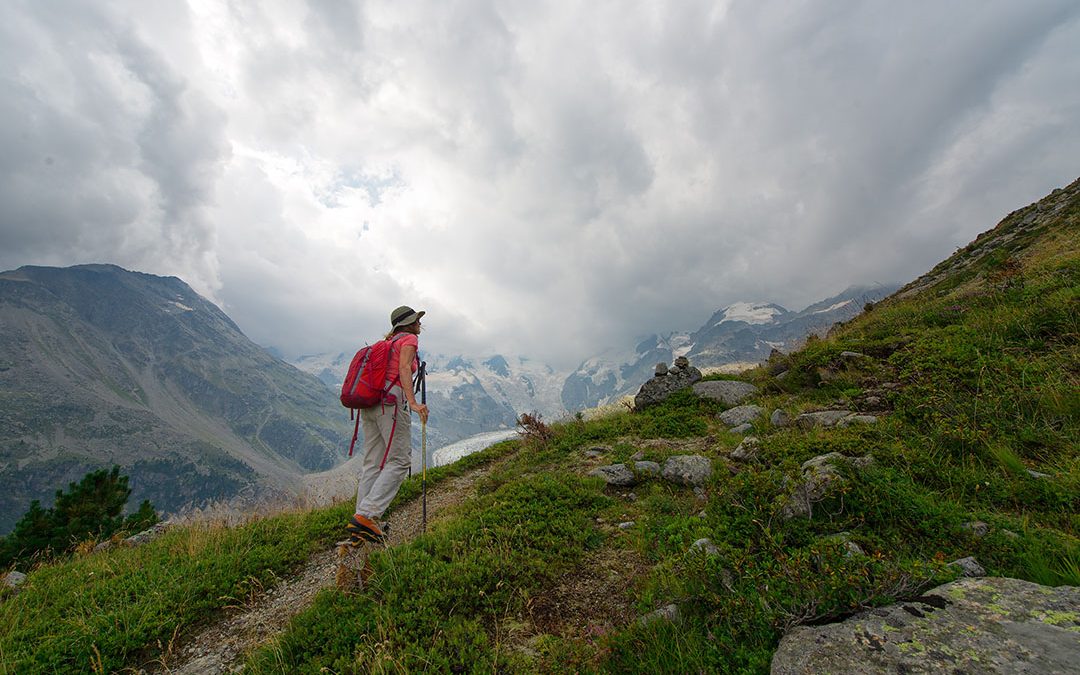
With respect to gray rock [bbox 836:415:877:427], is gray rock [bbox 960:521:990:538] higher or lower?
lower

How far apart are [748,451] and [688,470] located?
3.97 ft

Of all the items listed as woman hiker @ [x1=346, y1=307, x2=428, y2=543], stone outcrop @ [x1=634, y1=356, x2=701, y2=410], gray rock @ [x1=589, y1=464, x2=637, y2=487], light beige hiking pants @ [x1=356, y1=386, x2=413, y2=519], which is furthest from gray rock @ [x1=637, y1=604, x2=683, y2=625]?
stone outcrop @ [x1=634, y1=356, x2=701, y2=410]

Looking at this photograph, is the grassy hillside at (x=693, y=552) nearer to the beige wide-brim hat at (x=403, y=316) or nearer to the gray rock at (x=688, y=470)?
the gray rock at (x=688, y=470)

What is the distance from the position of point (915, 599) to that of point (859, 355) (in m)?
10.1

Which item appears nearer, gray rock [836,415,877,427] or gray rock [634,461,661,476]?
gray rock [836,415,877,427]

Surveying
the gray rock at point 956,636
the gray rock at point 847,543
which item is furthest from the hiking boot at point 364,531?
the gray rock at point 847,543

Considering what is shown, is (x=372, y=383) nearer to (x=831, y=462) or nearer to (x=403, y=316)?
(x=403, y=316)

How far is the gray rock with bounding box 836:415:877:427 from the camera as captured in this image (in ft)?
26.3

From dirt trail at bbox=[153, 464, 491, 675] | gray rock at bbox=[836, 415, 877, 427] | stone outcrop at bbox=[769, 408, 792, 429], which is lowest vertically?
dirt trail at bbox=[153, 464, 491, 675]

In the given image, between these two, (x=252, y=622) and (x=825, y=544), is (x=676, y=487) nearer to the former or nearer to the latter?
(x=825, y=544)

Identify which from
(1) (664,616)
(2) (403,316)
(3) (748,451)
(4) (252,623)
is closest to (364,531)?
(4) (252,623)

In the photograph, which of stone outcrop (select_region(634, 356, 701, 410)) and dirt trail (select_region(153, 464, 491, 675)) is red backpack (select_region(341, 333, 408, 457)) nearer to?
dirt trail (select_region(153, 464, 491, 675))

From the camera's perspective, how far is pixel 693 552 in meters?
5.33

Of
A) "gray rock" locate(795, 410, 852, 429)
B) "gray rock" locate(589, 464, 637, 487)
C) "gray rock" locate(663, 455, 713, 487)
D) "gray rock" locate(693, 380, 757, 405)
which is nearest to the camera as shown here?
"gray rock" locate(663, 455, 713, 487)
